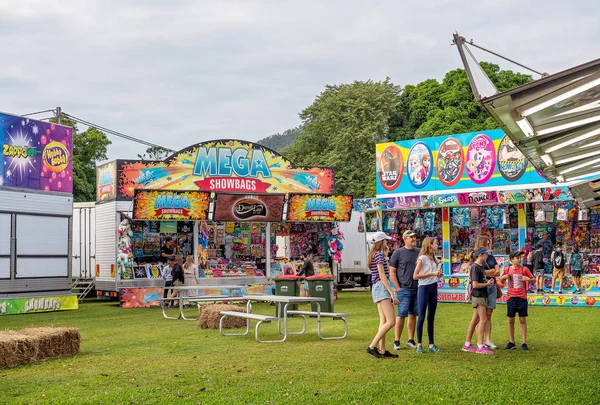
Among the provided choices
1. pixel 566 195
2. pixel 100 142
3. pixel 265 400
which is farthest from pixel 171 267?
pixel 100 142

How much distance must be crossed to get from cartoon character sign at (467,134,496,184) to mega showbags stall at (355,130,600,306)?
0.10 feet

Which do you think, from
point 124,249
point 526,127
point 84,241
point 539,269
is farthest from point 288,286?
point 526,127

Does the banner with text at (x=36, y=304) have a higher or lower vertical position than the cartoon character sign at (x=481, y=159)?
lower

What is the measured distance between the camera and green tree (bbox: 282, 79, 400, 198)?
48406 mm

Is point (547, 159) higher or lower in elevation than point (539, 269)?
higher

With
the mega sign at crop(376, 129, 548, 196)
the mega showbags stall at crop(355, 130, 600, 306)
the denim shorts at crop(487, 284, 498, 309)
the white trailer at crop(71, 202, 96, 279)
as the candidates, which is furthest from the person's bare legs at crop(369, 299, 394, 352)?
the white trailer at crop(71, 202, 96, 279)

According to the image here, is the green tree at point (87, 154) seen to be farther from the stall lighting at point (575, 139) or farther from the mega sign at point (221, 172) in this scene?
the stall lighting at point (575, 139)

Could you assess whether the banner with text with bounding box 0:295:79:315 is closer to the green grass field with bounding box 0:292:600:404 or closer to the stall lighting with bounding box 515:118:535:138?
the green grass field with bounding box 0:292:600:404

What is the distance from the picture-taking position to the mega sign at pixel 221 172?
984 inches

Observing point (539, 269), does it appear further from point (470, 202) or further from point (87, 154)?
point (87, 154)

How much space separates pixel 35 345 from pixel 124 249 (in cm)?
1288

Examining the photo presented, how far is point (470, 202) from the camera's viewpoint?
23516 millimetres

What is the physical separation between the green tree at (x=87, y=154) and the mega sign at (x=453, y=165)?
85.7ft

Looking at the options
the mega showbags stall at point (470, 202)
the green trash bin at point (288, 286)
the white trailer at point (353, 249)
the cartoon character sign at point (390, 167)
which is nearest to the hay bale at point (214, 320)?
the green trash bin at point (288, 286)
